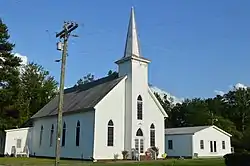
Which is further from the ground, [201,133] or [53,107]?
[53,107]

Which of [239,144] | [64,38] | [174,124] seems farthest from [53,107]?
[174,124]

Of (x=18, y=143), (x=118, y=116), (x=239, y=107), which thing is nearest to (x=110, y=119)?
(x=118, y=116)

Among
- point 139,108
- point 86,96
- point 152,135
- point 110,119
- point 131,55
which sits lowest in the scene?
point 152,135

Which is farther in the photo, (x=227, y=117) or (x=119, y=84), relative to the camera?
(x=227, y=117)

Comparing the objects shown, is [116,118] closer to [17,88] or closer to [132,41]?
[132,41]

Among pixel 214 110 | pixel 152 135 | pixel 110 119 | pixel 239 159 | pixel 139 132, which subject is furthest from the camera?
pixel 214 110

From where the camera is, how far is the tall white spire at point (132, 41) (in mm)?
43250

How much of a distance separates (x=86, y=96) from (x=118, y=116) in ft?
20.5

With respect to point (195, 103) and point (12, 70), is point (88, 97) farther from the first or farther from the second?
point (195, 103)

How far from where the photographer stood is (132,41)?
44031mm

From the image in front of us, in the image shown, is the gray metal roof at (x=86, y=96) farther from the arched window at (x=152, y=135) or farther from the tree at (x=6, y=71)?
the arched window at (x=152, y=135)

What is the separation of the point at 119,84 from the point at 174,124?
183 feet

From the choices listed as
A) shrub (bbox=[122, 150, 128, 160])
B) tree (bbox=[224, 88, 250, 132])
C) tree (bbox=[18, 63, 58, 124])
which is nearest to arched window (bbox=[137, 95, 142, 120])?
shrub (bbox=[122, 150, 128, 160])

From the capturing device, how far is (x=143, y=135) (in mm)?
41750
